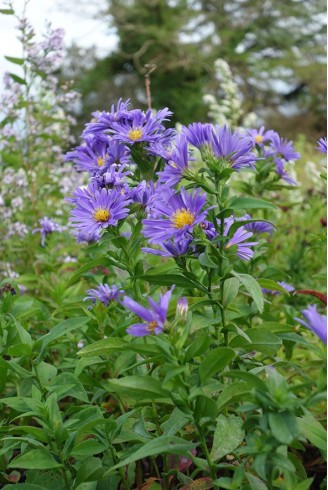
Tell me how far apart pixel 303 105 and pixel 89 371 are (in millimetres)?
20108

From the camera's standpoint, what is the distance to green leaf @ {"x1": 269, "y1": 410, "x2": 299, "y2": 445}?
0.90 metres

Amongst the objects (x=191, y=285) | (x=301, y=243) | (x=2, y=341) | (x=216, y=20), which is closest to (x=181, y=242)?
(x=191, y=285)

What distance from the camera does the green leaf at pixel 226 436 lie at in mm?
1122

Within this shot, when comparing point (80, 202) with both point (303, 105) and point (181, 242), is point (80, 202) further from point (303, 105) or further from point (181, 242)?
point (303, 105)

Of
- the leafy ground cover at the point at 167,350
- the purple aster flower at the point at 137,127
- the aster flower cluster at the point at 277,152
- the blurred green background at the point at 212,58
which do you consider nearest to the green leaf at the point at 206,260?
the leafy ground cover at the point at 167,350

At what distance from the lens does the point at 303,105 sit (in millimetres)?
20672

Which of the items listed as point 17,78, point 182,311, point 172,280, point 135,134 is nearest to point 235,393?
point 182,311

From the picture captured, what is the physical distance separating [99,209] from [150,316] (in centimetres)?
40

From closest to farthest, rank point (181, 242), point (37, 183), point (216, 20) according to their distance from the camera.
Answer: point (181, 242), point (37, 183), point (216, 20)

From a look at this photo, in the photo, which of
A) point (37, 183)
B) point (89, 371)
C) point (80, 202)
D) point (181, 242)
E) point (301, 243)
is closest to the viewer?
point (181, 242)

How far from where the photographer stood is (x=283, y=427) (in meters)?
0.92

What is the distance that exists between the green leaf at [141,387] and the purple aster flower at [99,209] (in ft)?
1.24

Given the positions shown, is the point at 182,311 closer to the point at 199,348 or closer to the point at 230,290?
the point at 199,348

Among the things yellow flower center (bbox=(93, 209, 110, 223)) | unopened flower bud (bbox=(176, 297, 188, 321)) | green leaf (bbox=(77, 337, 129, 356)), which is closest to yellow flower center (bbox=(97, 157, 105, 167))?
yellow flower center (bbox=(93, 209, 110, 223))
